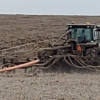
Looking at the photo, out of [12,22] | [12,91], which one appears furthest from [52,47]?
[12,22]

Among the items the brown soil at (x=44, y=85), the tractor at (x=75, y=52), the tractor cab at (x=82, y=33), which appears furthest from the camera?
the tractor cab at (x=82, y=33)

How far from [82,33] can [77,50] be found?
0.74 metres

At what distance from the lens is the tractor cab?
59.8 feet

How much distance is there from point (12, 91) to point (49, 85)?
1459mm

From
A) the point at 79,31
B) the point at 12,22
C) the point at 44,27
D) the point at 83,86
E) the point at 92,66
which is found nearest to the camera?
the point at 83,86

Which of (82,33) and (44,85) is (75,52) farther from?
(44,85)

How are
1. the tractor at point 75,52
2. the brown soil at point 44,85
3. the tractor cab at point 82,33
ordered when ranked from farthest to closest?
1. the tractor cab at point 82,33
2. the tractor at point 75,52
3. the brown soil at point 44,85

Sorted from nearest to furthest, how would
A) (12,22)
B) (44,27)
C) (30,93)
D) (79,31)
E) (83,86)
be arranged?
(30,93), (83,86), (79,31), (44,27), (12,22)

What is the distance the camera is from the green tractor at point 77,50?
17.5 metres

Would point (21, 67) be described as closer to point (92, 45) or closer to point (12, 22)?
point (92, 45)

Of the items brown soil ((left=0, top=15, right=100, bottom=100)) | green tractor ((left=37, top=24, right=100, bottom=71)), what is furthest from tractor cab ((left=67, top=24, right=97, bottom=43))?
brown soil ((left=0, top=15, right=100, bottom=100))

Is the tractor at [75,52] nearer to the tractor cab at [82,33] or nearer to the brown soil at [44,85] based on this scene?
the tractor cab at [82,33]

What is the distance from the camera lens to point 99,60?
17484 mm

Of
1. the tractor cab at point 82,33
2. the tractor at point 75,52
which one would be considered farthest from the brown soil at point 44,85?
the tractor cab at point 82,33
